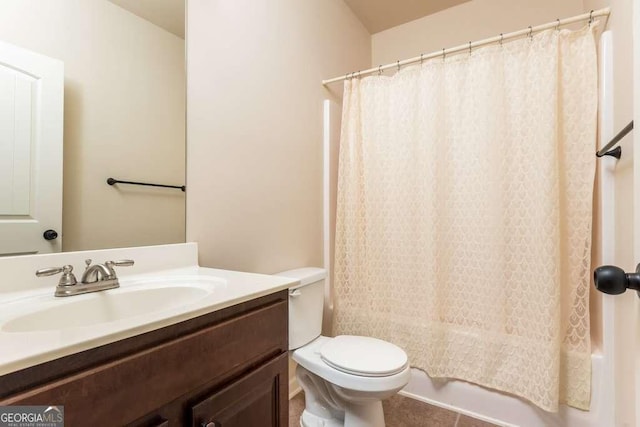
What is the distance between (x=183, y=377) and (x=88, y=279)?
45 centimetres

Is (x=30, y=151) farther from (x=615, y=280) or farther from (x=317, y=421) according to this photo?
(x=317, y=421)

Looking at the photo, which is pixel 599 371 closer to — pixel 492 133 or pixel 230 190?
pixel 492 133

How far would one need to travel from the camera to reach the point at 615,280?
456 millimetres

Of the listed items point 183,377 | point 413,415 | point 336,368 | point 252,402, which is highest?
point 183,377

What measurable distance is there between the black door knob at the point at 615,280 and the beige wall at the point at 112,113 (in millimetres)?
1234

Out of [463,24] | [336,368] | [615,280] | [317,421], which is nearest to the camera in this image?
[615,280]

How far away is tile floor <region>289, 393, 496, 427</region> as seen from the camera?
1.56 m

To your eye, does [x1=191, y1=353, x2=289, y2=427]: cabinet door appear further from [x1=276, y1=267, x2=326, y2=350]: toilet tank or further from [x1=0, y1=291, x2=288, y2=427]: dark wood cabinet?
[x1=276, y1=267, x2=326, y2=350]: toilet tank

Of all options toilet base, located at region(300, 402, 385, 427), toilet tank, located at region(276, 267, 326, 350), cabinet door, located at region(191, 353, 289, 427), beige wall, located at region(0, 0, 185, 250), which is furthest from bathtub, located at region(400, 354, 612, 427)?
beige wall, located at region(0, 0, 185, 250)

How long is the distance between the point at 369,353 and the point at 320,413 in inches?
16.2

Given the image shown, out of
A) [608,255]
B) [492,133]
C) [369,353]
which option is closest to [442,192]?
[492,133]

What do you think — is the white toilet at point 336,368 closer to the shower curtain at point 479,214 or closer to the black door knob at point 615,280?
the shower curtain at point 479,214

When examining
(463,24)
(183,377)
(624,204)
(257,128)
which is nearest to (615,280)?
(183,377)

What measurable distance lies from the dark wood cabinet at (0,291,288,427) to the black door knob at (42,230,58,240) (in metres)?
0.58
